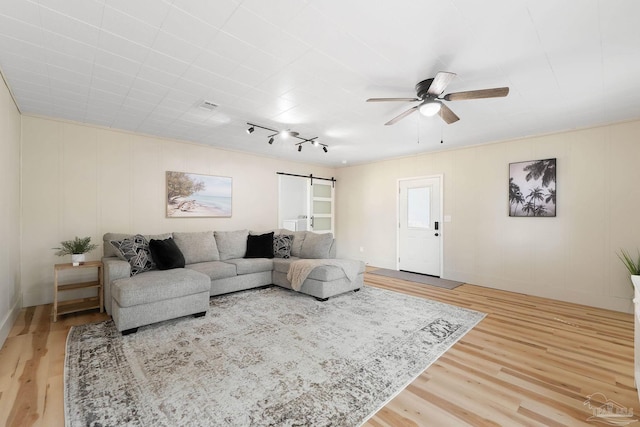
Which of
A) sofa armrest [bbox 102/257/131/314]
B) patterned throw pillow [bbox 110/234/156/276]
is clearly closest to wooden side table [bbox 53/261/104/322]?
sofa armrest [bbox 102/257/131/314]

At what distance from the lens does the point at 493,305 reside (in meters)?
3.98

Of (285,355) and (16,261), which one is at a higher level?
(16,261)

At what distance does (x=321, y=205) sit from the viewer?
741 centimetres

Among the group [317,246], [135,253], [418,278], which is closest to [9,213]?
[135,253]

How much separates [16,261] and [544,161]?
7427mm

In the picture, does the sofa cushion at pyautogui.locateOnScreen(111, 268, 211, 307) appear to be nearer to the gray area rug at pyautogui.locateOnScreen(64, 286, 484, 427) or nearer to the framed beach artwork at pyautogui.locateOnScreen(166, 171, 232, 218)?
the gray area rug at pyautogui.locateOnScreen(64, 286, 484, 427)

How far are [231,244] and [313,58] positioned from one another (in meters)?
3.58

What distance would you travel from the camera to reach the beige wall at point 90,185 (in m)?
3.69

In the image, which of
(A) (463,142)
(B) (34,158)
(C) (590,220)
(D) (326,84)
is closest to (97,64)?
(D) (326,84)

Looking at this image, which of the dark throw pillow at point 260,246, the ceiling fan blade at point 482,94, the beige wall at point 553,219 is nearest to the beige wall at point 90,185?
the dark throw pillow at point 260,246

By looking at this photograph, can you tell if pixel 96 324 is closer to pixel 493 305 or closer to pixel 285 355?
pixel 285 355

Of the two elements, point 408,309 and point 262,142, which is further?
point 262,142

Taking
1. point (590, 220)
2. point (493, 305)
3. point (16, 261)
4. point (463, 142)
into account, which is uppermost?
point (463, 142)

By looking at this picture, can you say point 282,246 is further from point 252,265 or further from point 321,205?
point 321,205
